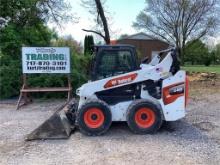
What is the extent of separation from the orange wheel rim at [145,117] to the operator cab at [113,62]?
99 centimetres

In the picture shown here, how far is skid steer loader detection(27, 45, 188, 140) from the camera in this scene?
7703 mm

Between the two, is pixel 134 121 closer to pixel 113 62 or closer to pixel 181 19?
pixel 113 62

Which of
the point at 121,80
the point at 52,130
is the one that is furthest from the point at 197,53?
the point at 52,130

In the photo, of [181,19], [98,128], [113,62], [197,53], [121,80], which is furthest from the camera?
[197,53]

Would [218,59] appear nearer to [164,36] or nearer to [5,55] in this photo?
[164,36]

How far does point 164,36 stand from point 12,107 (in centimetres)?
3287

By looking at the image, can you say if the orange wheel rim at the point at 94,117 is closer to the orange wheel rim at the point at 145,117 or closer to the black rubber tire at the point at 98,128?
the black rubber tire at the point at 98,128

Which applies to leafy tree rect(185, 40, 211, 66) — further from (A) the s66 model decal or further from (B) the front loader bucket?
(B) the front loader bucket

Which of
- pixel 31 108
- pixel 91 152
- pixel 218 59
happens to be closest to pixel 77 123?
pixel 91 152

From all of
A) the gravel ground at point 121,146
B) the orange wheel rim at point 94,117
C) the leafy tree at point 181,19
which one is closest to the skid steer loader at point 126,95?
the orange wheel rim at point 94,117

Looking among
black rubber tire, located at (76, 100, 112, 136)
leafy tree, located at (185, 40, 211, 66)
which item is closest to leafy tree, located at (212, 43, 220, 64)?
leafy tree, located at (185, 40, 211, 66)

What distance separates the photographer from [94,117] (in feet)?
25.3

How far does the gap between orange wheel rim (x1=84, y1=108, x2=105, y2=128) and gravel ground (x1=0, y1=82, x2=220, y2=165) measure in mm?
299

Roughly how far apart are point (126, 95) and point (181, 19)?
33.4 meters
